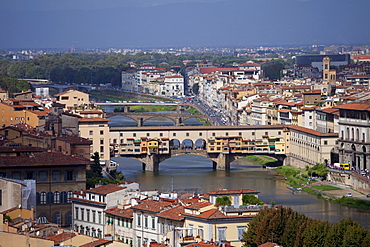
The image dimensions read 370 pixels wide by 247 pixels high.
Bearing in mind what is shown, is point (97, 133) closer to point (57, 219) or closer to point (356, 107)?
point (356, 107)

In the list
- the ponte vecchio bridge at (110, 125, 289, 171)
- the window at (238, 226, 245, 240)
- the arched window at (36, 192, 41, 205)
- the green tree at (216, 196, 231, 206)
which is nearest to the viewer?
the window at (238, 226, 245, 240)

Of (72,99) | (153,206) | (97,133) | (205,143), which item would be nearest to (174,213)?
(153,206)

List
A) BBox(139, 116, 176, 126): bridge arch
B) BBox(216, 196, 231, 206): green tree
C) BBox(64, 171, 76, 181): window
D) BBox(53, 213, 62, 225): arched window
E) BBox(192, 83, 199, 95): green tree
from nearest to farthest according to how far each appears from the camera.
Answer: BBox(216, 196, 231, 206): green tree, BBox(53, 213, 62, 225): arched window, BBox(64, 171, 76, 181): window, BBox(139, 116, 176, 126): bridge arch, BBox(192, 83, 199, 95): green tree

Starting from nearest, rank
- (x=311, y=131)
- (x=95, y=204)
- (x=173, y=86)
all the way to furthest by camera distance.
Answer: (x=95, y=204) < (x=311, y=131) < (x=173, y=86)

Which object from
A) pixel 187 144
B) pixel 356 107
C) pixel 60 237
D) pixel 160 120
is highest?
pixel 356 107

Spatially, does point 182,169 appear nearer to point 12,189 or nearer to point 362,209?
point 362,209

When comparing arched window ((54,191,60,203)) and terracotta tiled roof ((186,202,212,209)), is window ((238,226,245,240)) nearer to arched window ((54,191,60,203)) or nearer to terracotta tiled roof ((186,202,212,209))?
terracotta tiled roof ((186,202,212,209))

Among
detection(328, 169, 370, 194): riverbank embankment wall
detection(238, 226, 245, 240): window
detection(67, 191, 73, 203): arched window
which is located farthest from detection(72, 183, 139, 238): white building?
detection(328, 169, 370, 194): riverbank embankment wall
